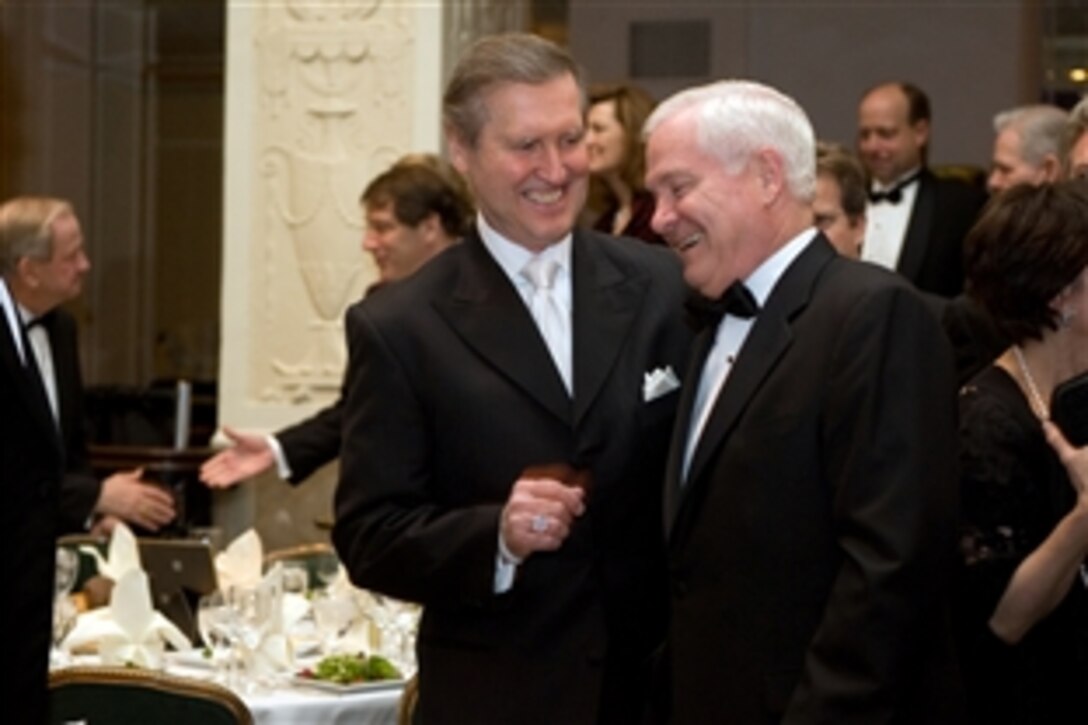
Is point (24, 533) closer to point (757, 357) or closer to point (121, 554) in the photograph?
point (757, 357)

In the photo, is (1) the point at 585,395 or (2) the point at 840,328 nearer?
(2) the point at 840,328

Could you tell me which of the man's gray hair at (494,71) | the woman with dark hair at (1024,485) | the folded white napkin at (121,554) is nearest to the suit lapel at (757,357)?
the woman with dark hair at (1024,485)

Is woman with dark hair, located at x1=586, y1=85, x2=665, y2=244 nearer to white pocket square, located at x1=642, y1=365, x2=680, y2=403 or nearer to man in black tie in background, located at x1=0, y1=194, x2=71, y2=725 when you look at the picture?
white pocket square, located at x1=642, y1=365, x2=680, y2=403

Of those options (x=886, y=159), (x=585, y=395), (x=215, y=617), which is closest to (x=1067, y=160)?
(x=585, y=395)

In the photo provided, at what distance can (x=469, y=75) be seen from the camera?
3316 mm

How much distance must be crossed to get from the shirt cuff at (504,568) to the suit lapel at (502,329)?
0.24 m

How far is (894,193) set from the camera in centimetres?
766

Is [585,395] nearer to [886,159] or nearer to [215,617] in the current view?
[215,617]

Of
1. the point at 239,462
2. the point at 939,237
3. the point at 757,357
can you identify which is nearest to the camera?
the point at 757,357

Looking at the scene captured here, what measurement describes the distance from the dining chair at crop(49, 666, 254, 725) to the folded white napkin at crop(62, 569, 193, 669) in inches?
19.2

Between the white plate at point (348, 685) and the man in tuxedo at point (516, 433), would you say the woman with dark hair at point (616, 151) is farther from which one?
the man in tuxedo at point (516, 433)

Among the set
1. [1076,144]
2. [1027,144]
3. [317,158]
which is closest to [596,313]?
[1076,144]

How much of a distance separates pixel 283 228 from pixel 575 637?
4934 mm

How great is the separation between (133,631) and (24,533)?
175 centimetres
